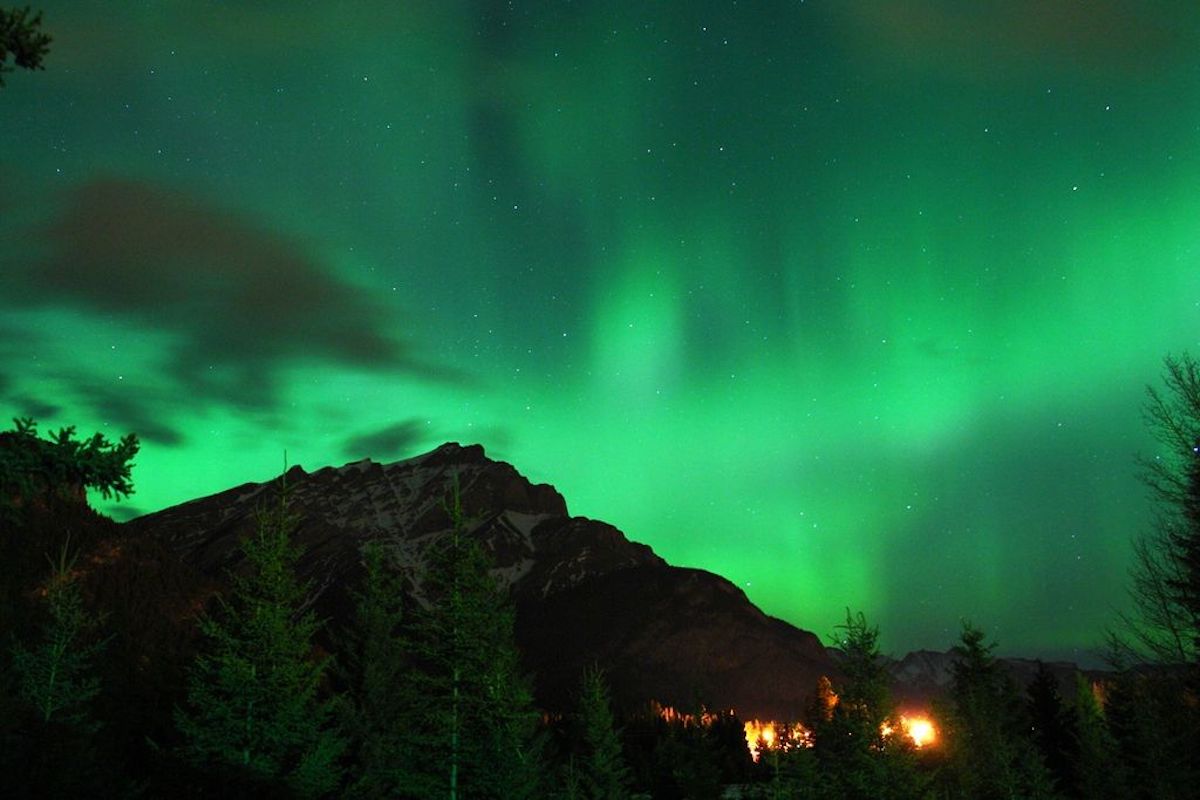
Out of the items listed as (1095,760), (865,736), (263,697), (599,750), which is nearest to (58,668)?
(263,697)

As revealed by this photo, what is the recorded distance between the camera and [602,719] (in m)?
42.9

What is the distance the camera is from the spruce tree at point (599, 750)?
1574 inches

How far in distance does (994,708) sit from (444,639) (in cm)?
3764

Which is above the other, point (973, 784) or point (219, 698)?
point (219, 698)

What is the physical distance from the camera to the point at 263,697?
23016 millimetres

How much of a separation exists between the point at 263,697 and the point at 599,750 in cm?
2233

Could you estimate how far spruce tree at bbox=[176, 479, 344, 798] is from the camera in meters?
22.1

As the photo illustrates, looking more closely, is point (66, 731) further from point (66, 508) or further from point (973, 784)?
point (66, 508)

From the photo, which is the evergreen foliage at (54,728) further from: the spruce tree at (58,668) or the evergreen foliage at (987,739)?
the evergreen foliage at (987,739)

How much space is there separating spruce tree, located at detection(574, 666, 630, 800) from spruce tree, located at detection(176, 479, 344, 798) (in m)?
17.7

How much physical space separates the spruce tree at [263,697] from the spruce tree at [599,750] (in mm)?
17679

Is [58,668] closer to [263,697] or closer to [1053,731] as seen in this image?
[263,697]

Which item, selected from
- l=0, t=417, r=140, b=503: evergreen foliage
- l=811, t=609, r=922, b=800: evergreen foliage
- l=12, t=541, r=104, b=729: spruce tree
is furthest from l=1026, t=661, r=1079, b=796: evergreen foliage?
l=0, t=417, r=140, b=503: evergreen foliage

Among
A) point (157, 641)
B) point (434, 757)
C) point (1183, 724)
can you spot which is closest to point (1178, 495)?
point (1183, 724)
